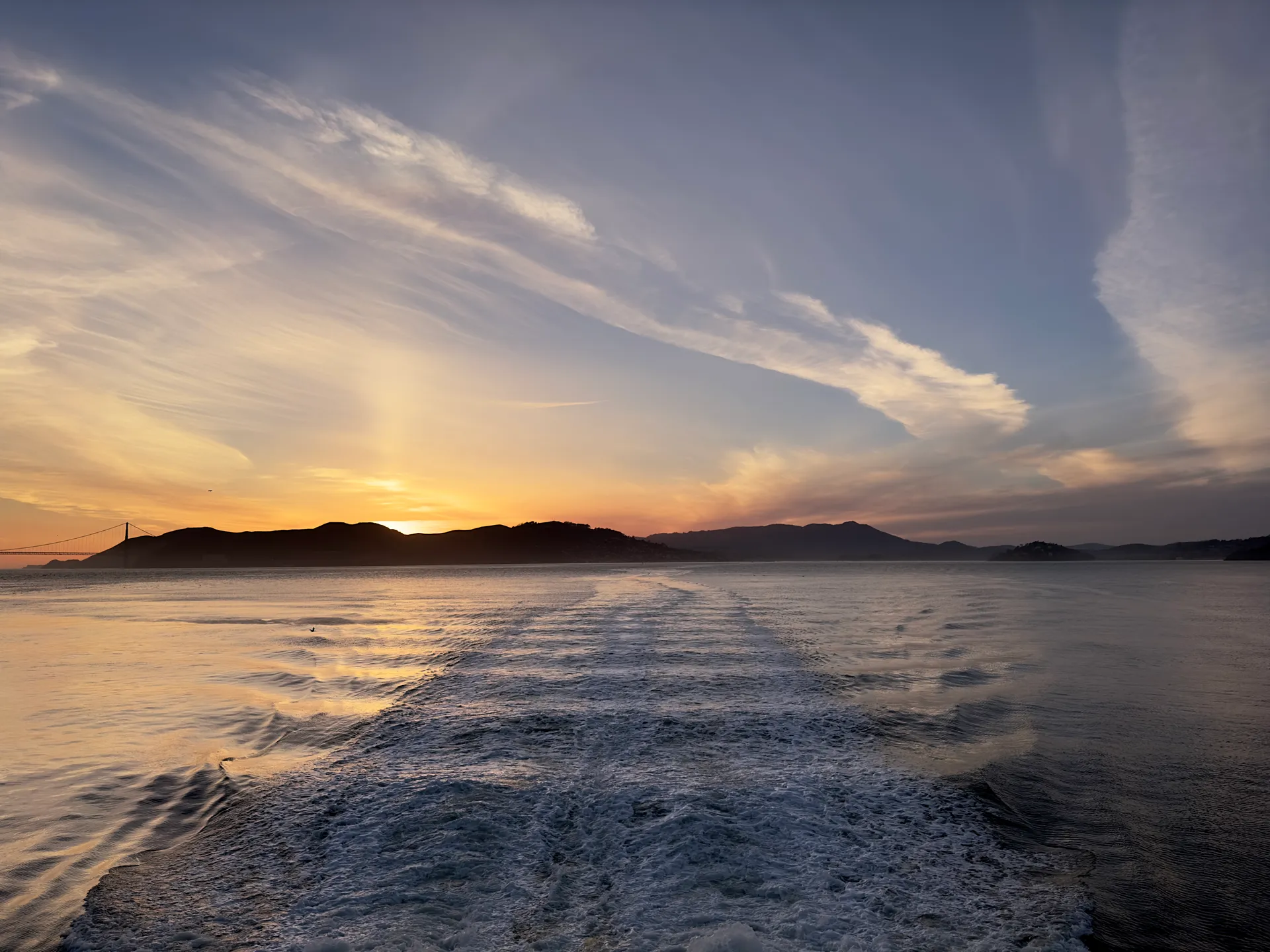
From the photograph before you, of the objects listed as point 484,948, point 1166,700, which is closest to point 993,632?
point 1166,700

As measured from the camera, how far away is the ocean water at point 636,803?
5.64m

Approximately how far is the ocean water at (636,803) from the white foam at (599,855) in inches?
1.5

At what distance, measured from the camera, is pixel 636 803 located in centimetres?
798

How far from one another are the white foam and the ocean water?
0.12 feet

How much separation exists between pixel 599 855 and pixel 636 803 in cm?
134

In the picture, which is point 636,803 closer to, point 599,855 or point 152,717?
point 599,855

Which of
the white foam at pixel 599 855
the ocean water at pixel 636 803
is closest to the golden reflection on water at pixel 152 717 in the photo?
the ocean water at pixel 636 803

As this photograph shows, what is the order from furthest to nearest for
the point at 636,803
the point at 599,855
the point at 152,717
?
the point at 152,717 < the point at 636,803 < the point at 599,855

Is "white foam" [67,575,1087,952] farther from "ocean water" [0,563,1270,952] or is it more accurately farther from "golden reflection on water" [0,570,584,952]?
"golden reflection on water" [0,570,584,952]

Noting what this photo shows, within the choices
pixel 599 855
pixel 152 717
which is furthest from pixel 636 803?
pixel 152 717

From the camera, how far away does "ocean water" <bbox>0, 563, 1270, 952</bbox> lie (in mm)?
5641

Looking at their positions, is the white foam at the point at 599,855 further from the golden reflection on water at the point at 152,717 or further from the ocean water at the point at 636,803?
the golden reflection on water at the point at 152,717

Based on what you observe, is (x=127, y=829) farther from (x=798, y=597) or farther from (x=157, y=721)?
(x=798, y=597)

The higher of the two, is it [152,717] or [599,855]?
[599,855]
